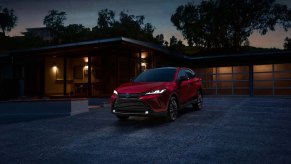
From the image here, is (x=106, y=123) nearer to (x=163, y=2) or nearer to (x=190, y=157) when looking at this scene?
(x=190, y=157)

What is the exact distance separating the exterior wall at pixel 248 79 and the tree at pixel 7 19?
67.4 m

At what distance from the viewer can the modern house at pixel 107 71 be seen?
69.7 feet

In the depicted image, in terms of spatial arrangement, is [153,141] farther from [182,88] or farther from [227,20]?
[227,20]

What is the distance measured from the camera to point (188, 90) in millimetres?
9742

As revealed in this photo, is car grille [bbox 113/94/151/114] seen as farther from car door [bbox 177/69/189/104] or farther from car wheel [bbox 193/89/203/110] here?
car wheel [bbox 193/89/203/110]

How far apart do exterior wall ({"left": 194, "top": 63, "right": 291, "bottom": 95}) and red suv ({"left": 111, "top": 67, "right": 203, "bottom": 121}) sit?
15851 mm

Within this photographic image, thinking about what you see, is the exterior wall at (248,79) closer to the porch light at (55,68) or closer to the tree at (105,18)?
the porch light at (55,68)

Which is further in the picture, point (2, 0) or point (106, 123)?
point (2, 0)

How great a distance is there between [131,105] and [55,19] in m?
71.0

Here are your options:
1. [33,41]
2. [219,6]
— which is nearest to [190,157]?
[219,6]

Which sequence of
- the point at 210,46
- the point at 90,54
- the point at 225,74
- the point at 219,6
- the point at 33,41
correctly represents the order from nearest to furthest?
the point at 90,54 → the point at 225,74 → the point at 219,6 → the point at 210,46 → the point at 33,41

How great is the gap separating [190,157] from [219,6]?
35.4 meters

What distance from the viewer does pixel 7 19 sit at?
75.6 metres

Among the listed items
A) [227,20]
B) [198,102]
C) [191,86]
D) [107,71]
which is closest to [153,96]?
[191,86]
